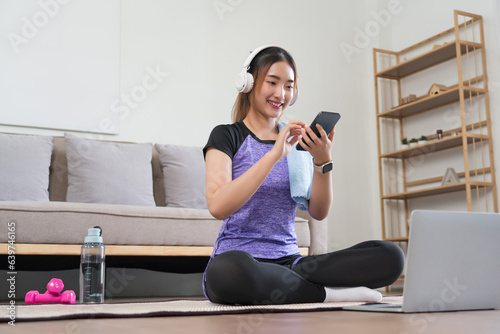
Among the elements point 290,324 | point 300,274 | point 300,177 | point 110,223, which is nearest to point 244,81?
point 300,177

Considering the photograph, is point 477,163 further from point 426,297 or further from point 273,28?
Result: point 426,297

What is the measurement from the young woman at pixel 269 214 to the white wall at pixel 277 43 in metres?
1.93

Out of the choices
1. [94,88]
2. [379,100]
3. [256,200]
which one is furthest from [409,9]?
[256,200]

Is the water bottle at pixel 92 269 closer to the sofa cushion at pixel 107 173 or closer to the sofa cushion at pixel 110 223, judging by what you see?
the sofa cushion at pixel 110 223

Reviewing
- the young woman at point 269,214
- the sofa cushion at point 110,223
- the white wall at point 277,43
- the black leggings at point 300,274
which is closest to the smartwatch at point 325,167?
the young woman at point 269,214

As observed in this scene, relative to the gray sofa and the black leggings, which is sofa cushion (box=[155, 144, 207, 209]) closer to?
the gray sofa

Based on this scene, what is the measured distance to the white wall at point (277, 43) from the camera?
357 centimetres

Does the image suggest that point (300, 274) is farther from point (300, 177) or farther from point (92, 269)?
point (92, 269)

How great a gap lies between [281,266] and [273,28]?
9.62 ft

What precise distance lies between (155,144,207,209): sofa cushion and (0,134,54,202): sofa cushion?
0.61 metres

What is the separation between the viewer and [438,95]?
3.69 metres

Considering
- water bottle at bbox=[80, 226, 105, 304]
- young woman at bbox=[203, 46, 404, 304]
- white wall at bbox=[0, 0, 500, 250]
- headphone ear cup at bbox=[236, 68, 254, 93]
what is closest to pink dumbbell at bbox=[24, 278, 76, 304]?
water bottle at bbox=[80, 226, 105, 304]

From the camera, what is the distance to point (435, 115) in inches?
156

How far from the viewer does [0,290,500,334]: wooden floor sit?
0.86 meters
